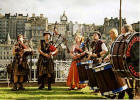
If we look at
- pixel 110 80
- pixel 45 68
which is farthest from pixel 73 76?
pixel 110 80

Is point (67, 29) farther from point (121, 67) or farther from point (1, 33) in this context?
point (121, 67)

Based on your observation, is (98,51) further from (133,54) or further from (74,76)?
(133,54)

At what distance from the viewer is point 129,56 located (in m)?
4.96

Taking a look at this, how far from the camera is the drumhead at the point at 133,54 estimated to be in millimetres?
4945

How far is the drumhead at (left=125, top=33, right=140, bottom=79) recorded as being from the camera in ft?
16.2

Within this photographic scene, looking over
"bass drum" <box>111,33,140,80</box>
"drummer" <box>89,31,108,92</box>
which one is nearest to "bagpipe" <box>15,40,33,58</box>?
"drummer" <box>89,31,108,92</box>

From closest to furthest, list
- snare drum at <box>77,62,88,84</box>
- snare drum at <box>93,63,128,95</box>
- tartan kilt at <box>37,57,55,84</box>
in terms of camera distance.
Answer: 1. snare drum at <box>93,63,128,95</box>
2. snare drum at <box>77,62,88,84</box>
3. tartan kilt at <box>37,57,55,84</box>

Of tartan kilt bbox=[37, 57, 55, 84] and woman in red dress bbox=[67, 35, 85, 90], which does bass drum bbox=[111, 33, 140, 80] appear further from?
tartan kilt bbox=[37, 57, 55, 84]

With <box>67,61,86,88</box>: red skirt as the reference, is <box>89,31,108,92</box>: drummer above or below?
above

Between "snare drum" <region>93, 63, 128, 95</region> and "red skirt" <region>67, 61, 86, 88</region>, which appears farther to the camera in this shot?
"red skirt" <region>67, 61, 86, 88</region>

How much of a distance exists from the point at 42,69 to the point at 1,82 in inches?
131

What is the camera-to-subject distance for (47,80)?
8898mm

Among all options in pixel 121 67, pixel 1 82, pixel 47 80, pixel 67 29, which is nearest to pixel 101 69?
pixel 121 67

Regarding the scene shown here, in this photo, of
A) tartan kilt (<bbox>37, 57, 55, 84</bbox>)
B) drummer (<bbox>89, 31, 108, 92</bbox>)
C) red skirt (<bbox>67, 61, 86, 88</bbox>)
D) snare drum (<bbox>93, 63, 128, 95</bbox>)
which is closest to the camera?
snare drum (<bbox>93, 63, 128, 95</bbox>)
